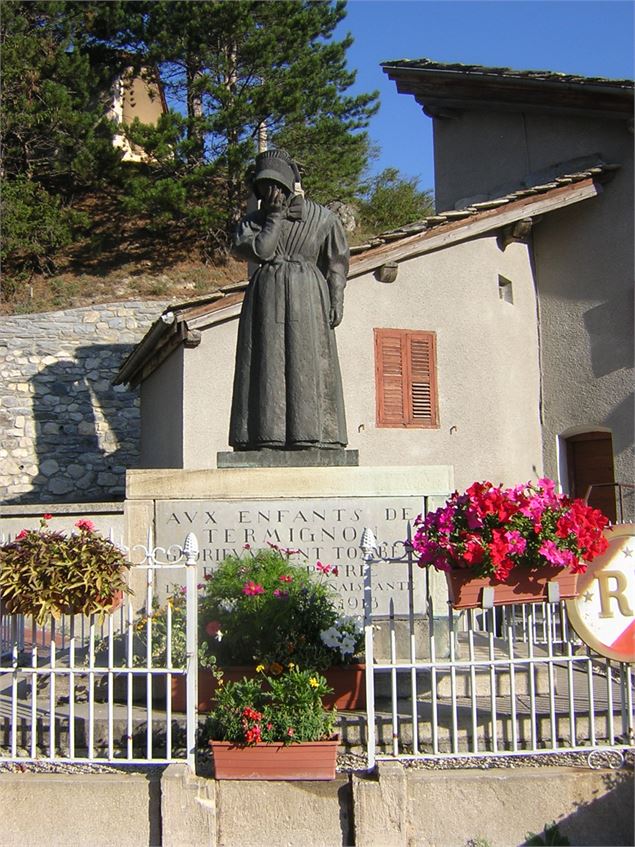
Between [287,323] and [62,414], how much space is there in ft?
39.1

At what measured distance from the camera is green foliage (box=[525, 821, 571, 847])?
172 inches

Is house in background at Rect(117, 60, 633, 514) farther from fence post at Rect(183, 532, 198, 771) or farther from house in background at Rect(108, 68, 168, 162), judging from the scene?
house in background at Rect(108, 68, 168, 162)

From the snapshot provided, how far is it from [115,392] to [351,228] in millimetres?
11794

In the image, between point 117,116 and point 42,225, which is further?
point 117,116

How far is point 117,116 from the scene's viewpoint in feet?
90.9

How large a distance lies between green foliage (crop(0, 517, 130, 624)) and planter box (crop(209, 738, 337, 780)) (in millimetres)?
948

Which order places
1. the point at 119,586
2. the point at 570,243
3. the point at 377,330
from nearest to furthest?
1. the point at 119,586
2. the point at 377,330
3. the point at 570,243

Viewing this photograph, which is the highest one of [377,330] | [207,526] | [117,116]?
[117,116]

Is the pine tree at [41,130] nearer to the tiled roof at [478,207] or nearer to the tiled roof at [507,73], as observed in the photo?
the tiled roof at [507,73]

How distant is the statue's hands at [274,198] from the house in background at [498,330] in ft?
17.4

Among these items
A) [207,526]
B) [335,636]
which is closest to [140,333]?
[207,526]

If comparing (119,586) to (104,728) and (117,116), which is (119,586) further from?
(117,116)

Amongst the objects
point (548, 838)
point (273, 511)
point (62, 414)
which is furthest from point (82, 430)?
point (548, 838)

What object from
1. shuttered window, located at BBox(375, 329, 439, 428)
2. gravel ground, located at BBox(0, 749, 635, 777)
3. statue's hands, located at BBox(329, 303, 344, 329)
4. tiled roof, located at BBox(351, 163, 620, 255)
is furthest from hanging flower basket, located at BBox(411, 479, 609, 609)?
tiled roof, located at BBox(351, 163, 620, 255)
